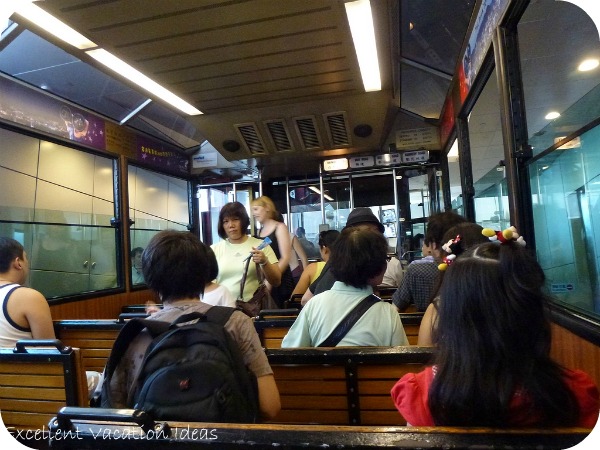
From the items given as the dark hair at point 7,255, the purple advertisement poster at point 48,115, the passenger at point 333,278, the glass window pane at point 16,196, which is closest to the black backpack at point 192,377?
the passenger at point 333,278

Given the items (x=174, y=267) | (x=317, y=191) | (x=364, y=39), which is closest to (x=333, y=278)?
(x=174, y=267)

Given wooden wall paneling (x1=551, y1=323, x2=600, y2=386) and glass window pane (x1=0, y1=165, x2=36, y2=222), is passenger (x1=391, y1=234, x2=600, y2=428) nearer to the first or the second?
wooden wall paneling (x1=551, y1=323, x2=600, y2=386)

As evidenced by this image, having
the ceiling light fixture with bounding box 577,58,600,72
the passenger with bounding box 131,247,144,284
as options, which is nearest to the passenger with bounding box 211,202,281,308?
the ceiling light fixture with bounding box 577,58,600,72

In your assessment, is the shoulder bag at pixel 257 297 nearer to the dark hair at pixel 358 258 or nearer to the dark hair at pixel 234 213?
the dark hair at pixel 234 213

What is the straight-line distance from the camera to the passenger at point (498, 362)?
2.49 ft

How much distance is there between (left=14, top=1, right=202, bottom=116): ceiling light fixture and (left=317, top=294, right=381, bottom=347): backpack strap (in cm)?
221

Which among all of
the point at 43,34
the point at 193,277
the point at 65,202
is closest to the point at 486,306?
the point at 193,277

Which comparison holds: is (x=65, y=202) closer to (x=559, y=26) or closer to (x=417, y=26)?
(x=417, y=26)

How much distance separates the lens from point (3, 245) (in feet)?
6.42

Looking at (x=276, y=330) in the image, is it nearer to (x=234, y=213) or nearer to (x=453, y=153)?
(x=234, y=213)

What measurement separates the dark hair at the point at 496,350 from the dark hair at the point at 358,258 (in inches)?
26.3

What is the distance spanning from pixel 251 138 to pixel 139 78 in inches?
60.5

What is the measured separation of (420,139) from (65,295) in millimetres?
4077

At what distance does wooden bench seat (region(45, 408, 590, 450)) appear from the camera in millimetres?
656
